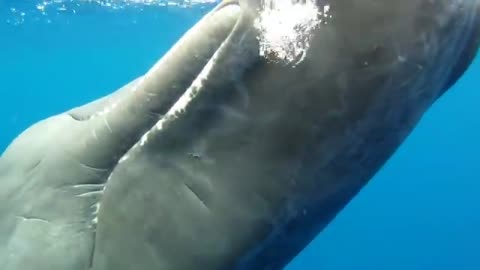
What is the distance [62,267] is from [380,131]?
3.87 ft

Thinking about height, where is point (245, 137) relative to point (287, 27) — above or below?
below

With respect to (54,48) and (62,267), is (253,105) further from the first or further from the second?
(54,48)

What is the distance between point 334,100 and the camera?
2.01m

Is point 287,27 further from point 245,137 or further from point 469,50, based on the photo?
point 469,50

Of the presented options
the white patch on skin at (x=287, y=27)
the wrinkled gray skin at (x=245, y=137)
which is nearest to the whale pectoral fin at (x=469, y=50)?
the wrinkled gray skin at (x=245, y=137)

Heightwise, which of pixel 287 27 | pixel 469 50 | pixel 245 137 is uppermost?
pixel 469 50

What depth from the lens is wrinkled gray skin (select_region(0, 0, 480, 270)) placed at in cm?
200

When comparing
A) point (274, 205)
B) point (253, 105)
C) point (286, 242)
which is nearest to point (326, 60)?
point (253, 105)

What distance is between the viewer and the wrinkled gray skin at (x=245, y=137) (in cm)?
200

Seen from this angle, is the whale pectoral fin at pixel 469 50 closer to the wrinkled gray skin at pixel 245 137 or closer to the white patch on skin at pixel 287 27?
the wrinkled gray skin at pixel 245 137

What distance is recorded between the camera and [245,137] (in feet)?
6.85

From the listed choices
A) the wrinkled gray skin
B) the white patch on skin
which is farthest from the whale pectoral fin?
the white patch on skin

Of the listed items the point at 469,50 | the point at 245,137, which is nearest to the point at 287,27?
the point at 245,137

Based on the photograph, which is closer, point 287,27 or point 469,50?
point 287,27
